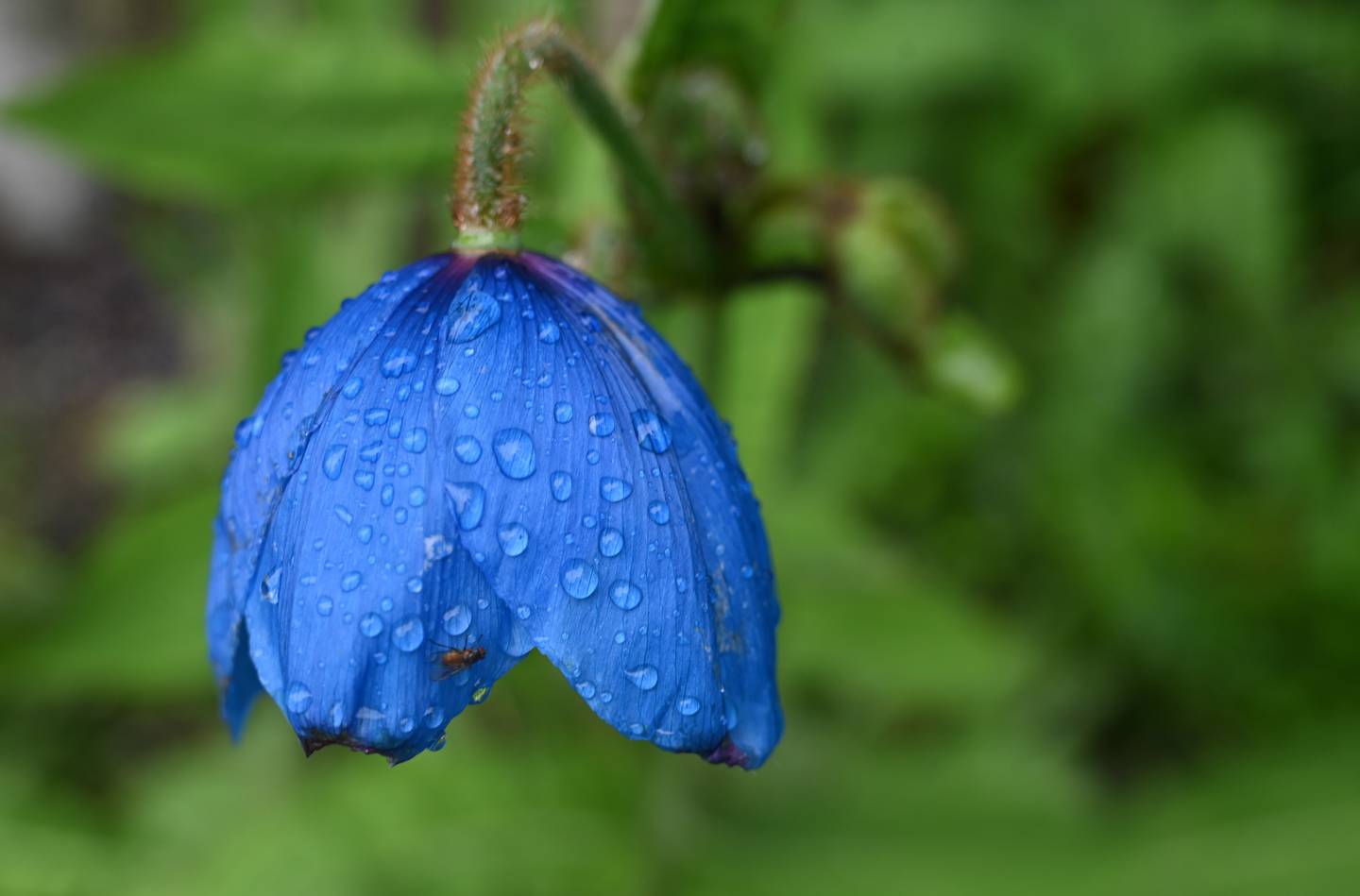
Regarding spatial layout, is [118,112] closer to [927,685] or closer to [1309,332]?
[927,685]

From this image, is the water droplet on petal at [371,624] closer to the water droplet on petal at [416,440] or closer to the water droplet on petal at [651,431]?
the water droplet on petal at [416,440]

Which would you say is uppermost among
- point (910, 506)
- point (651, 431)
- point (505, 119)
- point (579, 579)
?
point (910, 506)

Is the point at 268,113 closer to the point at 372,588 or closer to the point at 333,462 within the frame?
the point at 333,462

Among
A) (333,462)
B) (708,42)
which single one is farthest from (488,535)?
(708,42)

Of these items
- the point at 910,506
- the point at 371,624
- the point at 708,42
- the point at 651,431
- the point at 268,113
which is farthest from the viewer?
the point at 910,506

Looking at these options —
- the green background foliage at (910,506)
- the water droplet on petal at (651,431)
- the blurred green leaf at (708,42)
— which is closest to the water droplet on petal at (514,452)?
the water droplet on petal at (651,431)

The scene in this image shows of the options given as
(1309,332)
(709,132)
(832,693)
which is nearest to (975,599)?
(832,693)
